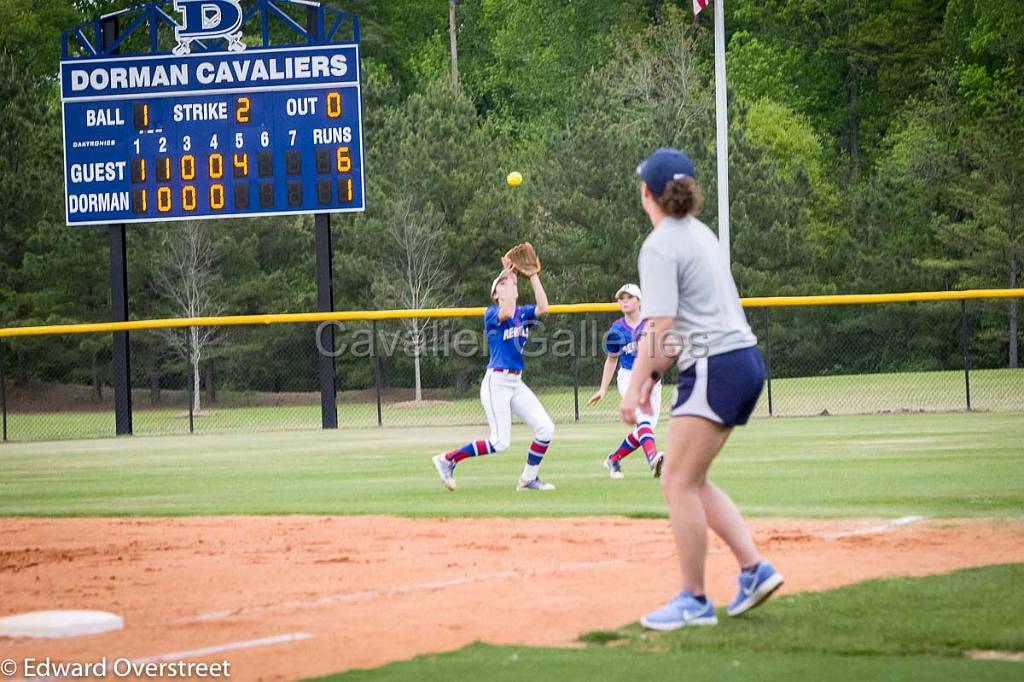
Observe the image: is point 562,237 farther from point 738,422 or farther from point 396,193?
point 738,422

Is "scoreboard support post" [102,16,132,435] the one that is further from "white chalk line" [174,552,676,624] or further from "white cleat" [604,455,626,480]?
"white chalk line" [174,552,676,624]

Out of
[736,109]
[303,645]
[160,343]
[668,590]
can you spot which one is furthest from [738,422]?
[736,109]

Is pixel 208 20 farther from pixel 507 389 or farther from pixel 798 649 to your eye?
pixel 798 649

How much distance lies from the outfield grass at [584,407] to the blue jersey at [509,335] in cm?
1208

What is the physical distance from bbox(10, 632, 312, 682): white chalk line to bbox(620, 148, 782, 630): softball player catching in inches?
57.7

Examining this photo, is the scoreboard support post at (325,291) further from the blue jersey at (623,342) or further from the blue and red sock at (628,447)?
the blue and red sock at (628,447)

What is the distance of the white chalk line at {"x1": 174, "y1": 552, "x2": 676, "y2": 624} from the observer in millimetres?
6711

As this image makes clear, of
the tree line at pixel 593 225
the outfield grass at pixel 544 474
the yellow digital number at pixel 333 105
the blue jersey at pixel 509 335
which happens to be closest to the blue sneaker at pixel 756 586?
the outfield grass at pixel 544 474

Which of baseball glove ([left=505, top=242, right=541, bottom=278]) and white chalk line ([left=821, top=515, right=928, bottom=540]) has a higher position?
baseball glove ([left=505, top=242, right=541, bottom=278])

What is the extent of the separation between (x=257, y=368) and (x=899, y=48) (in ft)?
100

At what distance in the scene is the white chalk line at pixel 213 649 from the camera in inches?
220

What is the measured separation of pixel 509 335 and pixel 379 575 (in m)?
4.61

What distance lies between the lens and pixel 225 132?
23.6 meters

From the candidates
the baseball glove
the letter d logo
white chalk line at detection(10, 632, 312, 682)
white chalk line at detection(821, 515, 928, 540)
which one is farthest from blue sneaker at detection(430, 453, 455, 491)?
the letter d logo
